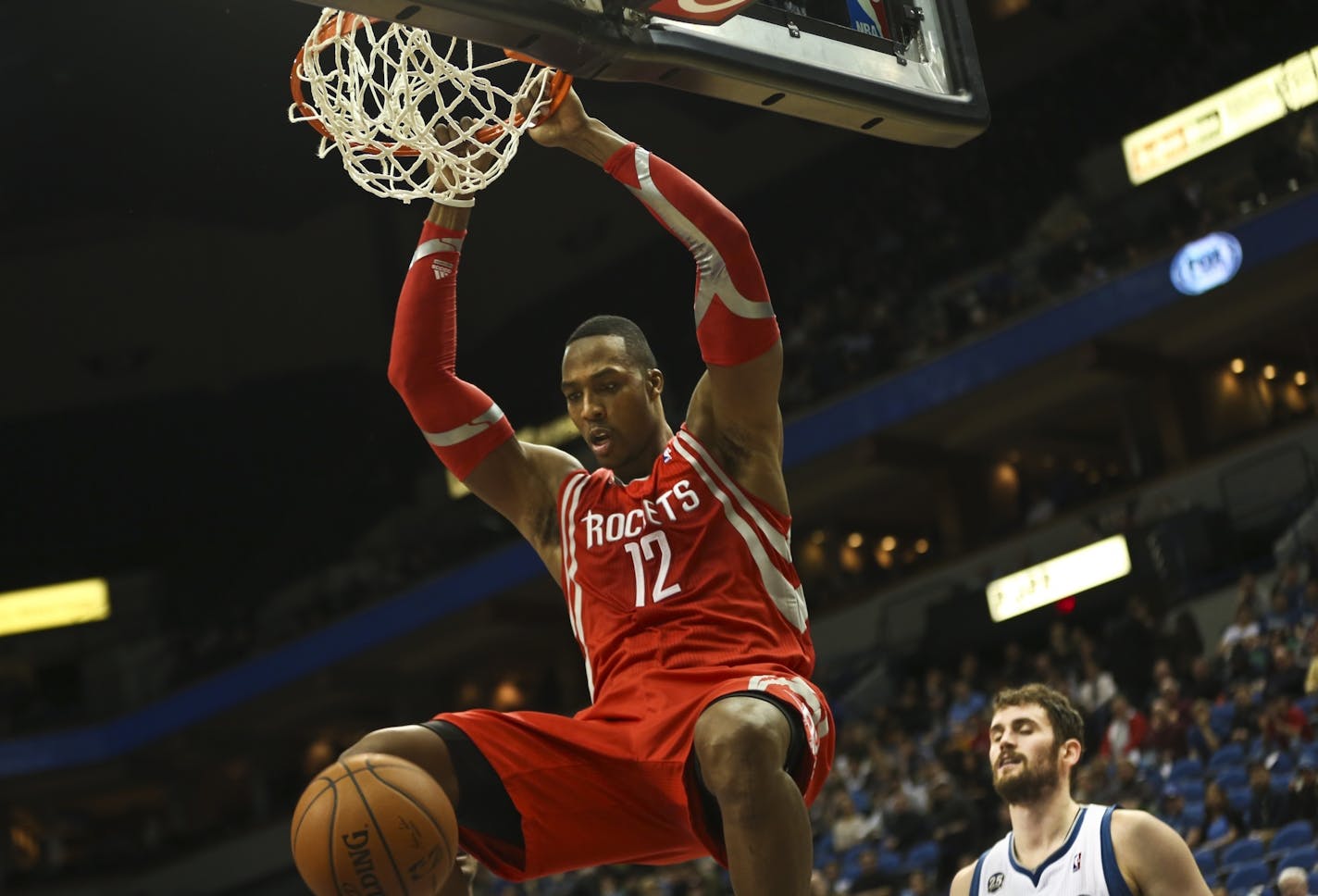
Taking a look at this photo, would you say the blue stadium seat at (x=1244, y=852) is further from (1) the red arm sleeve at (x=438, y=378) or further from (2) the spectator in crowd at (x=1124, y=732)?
(1) the red arm sleeve at (x=438, y=378)

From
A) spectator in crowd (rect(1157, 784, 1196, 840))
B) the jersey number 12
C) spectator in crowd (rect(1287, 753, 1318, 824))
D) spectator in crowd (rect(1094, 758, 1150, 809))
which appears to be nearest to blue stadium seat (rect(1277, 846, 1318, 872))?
spectator in crowd (rect(1287, 753, 1318, 824))

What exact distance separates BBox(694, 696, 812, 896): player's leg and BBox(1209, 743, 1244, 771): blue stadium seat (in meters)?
8.05

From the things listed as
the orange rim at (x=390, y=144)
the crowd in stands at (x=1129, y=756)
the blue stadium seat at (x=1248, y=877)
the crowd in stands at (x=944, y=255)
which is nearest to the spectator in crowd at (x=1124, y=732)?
the crowd in stands at (x=1129, y=756)

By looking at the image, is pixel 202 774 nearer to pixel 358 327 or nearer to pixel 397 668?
pixel 397 668

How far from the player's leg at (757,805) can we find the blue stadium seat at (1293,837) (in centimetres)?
639

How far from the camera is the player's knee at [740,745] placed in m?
3.38

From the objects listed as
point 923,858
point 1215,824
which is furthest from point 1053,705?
point 923,858

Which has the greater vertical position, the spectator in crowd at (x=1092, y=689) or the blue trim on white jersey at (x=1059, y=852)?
the spectator in crowd at (x=1092, y=689)

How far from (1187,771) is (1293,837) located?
194 cm

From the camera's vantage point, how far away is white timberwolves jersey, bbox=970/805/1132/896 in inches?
176

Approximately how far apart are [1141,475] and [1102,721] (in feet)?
21.4

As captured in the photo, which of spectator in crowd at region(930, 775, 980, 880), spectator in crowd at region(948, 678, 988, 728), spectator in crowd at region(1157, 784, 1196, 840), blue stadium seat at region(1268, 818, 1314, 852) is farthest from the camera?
spectator in crowd at region(948, 678, 988, 728)

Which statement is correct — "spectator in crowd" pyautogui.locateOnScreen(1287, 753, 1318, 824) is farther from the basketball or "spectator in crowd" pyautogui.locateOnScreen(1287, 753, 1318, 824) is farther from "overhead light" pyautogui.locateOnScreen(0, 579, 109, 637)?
"overhead light" pyautogui.locateOnScreen(0, 579, 109, 637)

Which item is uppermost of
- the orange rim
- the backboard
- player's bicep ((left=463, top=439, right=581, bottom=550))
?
the orange rim
